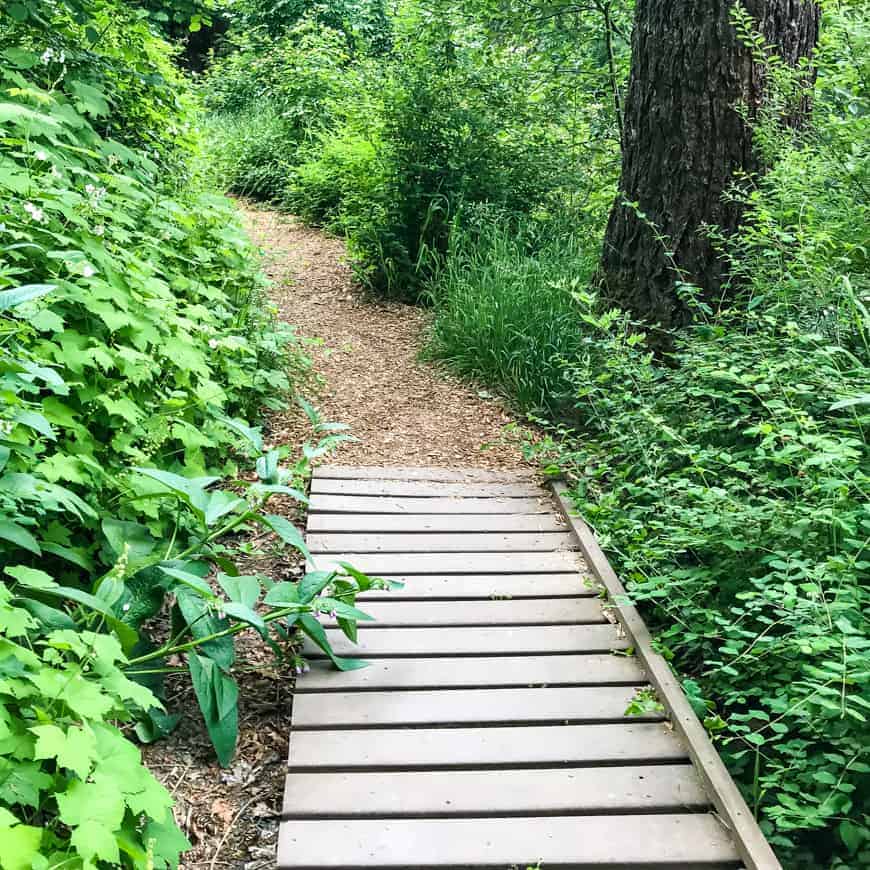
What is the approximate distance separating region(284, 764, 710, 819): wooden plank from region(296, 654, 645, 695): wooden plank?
1.40 feet

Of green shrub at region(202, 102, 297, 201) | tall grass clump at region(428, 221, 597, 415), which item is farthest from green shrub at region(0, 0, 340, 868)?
green shrub at region(202, 102, 297, 201)

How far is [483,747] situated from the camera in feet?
9.29

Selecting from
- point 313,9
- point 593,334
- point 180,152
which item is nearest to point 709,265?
point 593,334

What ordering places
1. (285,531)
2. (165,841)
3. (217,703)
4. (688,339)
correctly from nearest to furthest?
(165,841) < (217,703) < (285,531) < (688,339)

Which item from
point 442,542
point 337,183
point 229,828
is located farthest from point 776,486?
point 337,183

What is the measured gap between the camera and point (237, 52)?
16.8 m

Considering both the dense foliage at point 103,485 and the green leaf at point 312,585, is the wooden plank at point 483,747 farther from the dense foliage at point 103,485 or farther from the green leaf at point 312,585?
the green leaf at point 312,585

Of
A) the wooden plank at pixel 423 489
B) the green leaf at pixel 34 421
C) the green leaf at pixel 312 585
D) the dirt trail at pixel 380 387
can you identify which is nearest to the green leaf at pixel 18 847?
the green leaf at pixel 34 421

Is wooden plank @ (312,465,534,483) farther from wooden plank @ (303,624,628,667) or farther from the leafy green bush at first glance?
wooden plank @ (303,624,628,667)

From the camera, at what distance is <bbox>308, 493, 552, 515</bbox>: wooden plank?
4.41 m

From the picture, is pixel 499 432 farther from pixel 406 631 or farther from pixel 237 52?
pixel 237 52

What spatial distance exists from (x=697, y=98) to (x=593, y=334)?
1.44m

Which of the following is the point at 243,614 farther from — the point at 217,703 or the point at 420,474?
the point at 420,474

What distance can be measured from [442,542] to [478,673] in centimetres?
102
